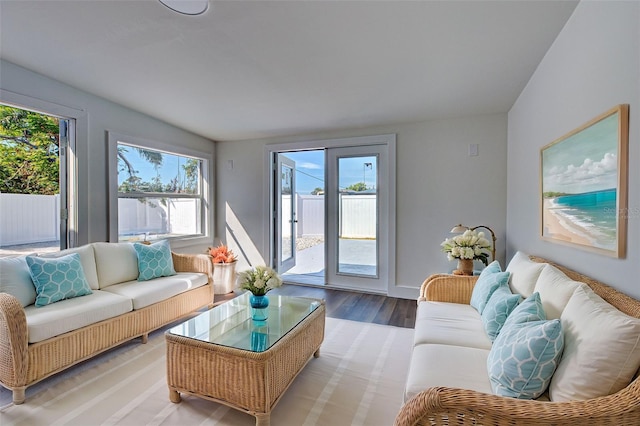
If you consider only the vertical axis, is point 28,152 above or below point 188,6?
below

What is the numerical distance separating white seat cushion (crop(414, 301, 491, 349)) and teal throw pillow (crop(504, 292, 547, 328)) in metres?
0.37

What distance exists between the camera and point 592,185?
4.98 feet

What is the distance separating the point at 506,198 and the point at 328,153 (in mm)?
2314

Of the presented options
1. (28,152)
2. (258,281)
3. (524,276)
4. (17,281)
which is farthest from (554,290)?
(28,152)

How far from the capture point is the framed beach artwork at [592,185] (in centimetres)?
131

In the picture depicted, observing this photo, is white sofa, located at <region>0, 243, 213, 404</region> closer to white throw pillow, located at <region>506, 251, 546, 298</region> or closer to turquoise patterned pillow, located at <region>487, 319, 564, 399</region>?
turquoise patterned pillow, located at <region>487, 319, 564, 399</region>

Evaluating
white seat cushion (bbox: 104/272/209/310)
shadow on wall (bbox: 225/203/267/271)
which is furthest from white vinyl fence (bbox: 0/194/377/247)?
white seat cushion (bbox: 104/272/209/310)

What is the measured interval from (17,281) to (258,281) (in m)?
1.72

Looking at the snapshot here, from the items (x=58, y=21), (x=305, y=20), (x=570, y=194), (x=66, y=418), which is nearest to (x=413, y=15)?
(x=305, y=20)

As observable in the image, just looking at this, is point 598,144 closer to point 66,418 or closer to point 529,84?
point 529,84

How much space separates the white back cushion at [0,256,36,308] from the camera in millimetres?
2097

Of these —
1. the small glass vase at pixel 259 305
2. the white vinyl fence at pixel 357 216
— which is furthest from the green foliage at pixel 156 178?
the small glass vase at pixel 259 305

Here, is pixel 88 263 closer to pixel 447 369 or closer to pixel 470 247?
pixel 447 369

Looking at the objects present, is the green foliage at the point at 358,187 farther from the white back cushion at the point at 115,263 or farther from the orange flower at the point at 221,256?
the white back cushion at the point at 115,263
